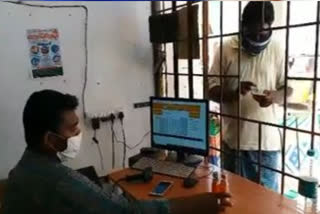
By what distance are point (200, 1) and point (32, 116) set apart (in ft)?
5.09

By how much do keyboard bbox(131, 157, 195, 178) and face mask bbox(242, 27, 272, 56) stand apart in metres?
0.80

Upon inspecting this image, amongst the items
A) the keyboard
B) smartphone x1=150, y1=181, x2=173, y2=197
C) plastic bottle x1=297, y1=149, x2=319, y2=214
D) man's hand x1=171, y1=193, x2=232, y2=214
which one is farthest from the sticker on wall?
plastic bottle x1=297, y1=149, x2=319, y2=214

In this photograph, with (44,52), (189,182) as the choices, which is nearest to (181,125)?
(189,182)

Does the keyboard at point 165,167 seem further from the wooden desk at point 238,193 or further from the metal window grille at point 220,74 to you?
the metal window grille at point 220,74

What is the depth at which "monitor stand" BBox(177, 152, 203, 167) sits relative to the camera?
6.37ft

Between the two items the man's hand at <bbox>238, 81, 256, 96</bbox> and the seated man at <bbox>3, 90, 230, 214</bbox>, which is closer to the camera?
the seated man at <bbox>3, 90, 230, 214</bbox>

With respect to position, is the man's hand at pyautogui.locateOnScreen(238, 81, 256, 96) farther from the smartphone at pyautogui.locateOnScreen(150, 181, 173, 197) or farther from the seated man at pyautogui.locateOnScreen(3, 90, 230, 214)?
the seated man at pyautogui.locateOnScreen(3, 90, 230, 214)

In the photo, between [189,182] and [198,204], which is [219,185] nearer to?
[189,182]

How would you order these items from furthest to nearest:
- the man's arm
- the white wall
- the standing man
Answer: the white wall → the standing man → the man's arm

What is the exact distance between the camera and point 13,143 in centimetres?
246

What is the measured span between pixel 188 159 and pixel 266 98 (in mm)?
608

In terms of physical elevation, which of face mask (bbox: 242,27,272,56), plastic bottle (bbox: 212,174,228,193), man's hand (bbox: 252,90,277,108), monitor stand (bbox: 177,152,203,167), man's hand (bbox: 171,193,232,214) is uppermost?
face mask (bbox: 242,27,272,56)

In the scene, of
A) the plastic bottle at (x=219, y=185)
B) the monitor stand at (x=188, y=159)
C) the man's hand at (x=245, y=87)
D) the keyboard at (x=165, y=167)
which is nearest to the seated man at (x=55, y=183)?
the plastic bottle at (x=219, y=185)

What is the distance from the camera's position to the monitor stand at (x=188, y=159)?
6.37 ft
